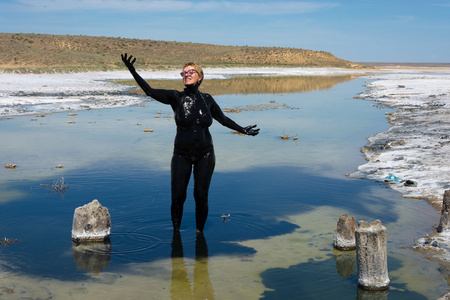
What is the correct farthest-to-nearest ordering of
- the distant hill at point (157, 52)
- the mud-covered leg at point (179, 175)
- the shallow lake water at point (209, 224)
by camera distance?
the distant hill at point (157, 52)
the mud-covered leg at point (179, 175)
the shallow lake water at point (209, 224)

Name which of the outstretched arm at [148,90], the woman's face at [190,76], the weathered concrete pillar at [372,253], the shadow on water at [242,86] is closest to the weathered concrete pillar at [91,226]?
the outstretched arm at [148,90]

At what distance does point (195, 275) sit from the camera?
6082mm

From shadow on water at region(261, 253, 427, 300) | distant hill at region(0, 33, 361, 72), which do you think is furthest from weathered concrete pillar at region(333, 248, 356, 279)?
distant hill at region(0, 33, 361, 72)

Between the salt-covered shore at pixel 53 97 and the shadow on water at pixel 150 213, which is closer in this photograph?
the shadow on water at pixel 150 213

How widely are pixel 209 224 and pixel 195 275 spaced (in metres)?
1.75

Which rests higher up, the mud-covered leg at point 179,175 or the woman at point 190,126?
the woman at point 190,126

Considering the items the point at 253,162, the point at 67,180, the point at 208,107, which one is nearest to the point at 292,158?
the point at 253,162

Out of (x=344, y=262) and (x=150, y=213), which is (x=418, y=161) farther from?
(x=150, y=213)

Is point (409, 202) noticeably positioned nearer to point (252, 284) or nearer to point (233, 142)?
point (252, 284)

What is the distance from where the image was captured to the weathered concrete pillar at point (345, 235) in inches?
260

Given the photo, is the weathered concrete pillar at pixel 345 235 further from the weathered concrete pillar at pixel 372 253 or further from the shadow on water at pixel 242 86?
the shadow on water at pixel 242 86

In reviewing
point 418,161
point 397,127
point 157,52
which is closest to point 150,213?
point 418,161

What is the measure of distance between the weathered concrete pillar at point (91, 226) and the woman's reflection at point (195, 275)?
91 centimetres

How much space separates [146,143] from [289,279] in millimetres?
9840
